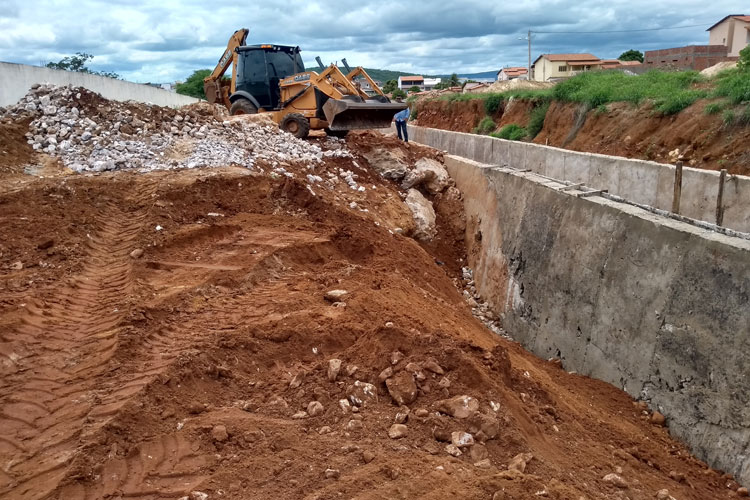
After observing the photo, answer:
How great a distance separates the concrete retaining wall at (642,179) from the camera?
7.55m

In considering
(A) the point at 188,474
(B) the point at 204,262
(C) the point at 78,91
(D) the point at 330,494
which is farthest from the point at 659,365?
(C) the point at 78,91

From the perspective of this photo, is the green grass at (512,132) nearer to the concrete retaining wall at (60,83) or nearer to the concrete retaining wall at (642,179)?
the concrete retaining wall at (642,179)

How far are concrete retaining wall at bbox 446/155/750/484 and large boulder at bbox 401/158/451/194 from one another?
3690 mm

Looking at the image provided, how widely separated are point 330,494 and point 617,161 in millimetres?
8314

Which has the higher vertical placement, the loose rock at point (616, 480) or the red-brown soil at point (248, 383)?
the red-brown soil at point (248, 383)

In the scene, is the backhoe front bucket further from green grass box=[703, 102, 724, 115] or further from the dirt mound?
the dirt mound

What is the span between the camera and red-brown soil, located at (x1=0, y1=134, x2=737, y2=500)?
353 centimetres

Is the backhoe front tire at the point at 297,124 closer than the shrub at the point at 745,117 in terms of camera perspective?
No

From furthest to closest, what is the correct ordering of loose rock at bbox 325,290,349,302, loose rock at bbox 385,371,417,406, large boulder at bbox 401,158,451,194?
1. large boulder at bbox 401,158,451,194
2. loose rock at bbox 325,290,349,302
3. loose rock at bbox 385,371,417,406

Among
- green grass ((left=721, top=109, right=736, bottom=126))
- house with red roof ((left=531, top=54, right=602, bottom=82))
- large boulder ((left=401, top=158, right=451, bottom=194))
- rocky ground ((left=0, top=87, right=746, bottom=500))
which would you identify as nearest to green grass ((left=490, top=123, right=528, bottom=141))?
large boulder ((left=401, top=158, right=451, bottom=194))

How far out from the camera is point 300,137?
46.9ft

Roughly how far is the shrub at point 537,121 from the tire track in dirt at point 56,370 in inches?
613

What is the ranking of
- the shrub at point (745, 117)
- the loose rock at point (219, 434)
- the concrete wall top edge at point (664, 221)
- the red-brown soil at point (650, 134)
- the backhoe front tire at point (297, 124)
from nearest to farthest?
the loose rock at point (219, 434), the concrete wall top edge at point (664, 221), the shrub at point (745, 117), the red-brown soil at point (650, 134), the backhoe front tire at point (297, 124)

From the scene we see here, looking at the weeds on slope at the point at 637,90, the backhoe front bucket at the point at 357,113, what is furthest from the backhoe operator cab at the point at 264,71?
the weeds on slope at the point at 637,90
